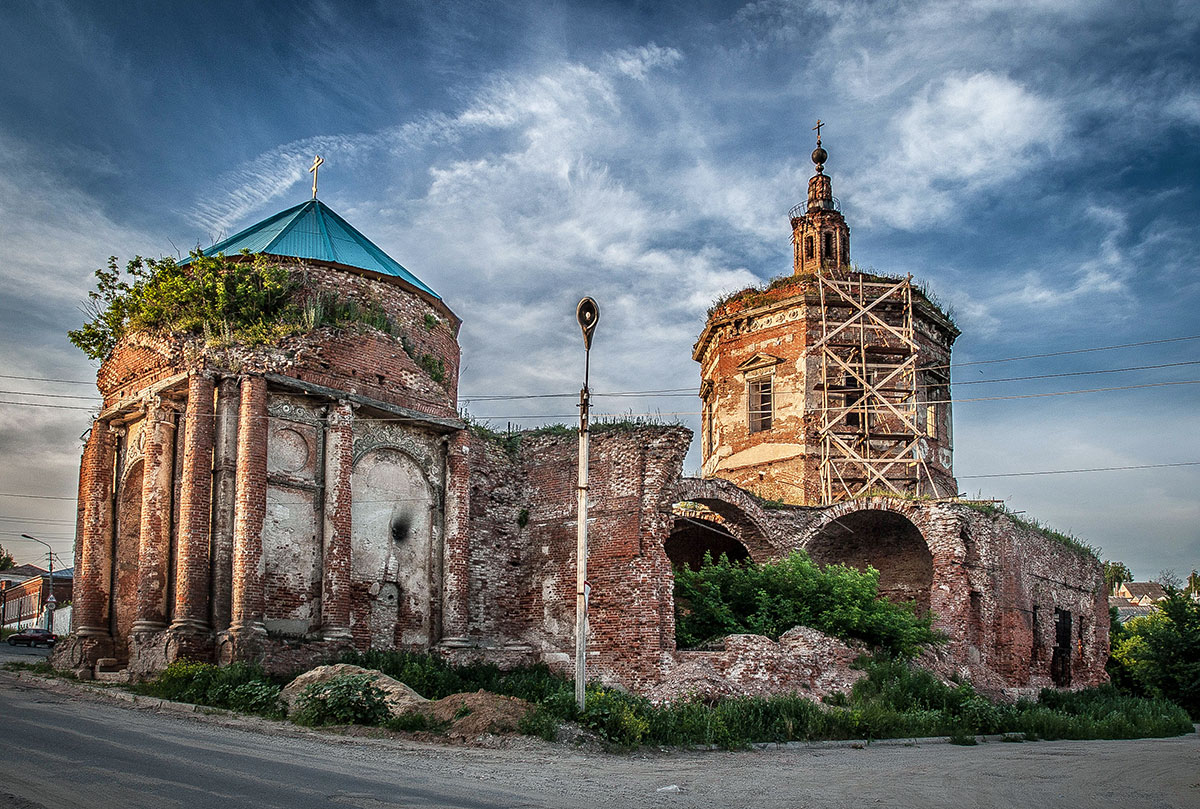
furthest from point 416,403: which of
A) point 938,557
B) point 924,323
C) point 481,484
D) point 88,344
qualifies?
point 924,323

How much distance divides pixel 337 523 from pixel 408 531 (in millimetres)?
2012

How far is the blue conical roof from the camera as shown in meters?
19.3

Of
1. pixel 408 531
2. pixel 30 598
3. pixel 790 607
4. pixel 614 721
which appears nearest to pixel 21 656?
pixel 408 531

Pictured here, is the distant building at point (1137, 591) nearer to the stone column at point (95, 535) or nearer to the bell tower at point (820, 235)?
the bell tower at point (820, 235)

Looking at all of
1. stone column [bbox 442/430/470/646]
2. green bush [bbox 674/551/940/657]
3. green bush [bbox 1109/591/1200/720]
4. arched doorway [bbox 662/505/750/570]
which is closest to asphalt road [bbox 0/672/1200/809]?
green bush [bbox 674/551/940/657]

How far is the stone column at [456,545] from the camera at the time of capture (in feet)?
60.3

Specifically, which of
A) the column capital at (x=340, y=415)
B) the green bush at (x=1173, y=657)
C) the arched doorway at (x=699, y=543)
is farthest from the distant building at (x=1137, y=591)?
the column capital at (x=340, y=415)

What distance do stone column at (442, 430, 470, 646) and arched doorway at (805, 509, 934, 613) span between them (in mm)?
8714

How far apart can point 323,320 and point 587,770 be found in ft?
35.1

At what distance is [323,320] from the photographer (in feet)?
59.1

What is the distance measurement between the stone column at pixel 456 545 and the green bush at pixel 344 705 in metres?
5.56

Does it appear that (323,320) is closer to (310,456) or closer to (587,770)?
(310,456)

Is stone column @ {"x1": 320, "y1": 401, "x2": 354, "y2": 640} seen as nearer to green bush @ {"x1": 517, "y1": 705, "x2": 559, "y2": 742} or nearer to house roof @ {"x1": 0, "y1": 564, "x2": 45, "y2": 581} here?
green bush @ {"x1": 517, "y1": 705, "x2": 559, "y2": 742}

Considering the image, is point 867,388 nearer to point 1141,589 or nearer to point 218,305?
point 218,305
